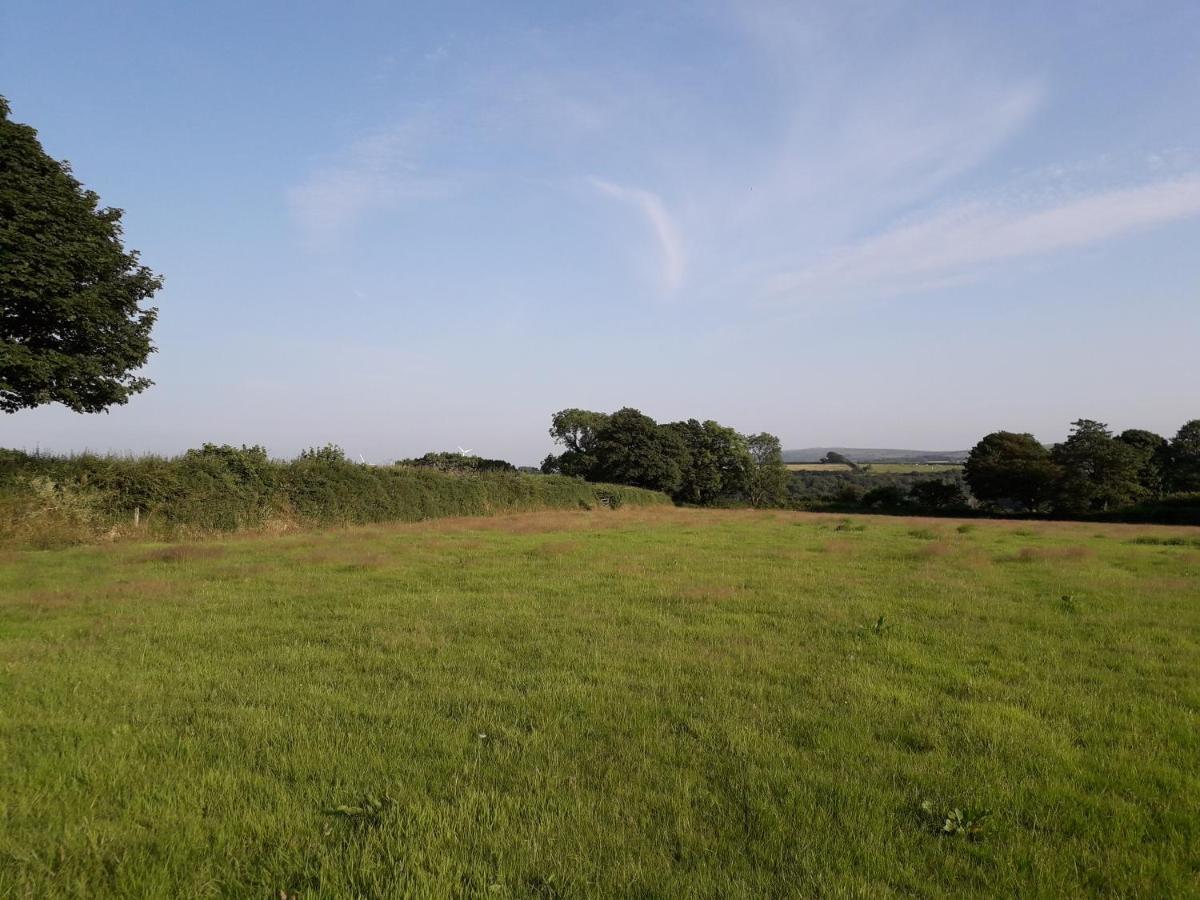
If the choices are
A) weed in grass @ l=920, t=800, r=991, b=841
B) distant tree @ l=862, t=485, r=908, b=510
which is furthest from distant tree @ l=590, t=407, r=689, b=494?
weed in grass @ l=920, t=800, r=991, b=841

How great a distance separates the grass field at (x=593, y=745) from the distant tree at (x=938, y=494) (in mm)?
51414

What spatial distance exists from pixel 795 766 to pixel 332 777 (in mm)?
2875

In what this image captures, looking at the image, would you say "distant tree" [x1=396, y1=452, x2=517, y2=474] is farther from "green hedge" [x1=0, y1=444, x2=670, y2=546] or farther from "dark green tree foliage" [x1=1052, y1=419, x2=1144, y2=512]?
"dark green tree foliage" [x1=1052, y1=419, x2=1144, y2=512]

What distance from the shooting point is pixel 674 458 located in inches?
2399

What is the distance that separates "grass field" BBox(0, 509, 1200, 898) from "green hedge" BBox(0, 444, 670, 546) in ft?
29.7

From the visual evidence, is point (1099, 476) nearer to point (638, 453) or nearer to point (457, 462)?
point (638, 453)

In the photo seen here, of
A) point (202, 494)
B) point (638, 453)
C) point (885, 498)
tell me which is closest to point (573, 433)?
point (638, 453)

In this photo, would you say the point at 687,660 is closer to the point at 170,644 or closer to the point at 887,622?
the point at 887,622

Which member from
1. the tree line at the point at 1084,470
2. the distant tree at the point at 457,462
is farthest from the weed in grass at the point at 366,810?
the tree line at the point at 1084,470

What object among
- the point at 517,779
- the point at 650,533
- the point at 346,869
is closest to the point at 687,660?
the point at 517,779

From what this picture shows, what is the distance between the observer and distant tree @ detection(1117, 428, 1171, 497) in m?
49.2

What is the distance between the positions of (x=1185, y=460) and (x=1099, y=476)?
15.5m

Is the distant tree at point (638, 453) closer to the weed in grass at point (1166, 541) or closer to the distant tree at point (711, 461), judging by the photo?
the distant tree at point (711, 461)

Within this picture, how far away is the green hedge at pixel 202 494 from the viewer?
15938mm
